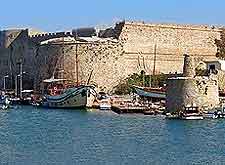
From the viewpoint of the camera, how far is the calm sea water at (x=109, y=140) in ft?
68.7

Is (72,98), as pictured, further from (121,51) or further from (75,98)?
(121,51)

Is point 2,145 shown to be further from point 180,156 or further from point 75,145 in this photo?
point 180,156

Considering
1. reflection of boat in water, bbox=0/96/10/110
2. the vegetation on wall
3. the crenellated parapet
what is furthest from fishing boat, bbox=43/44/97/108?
the crenellated parapet

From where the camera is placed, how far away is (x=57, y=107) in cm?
4381

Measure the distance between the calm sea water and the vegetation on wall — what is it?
11.9 meters

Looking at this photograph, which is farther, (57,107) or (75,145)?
(57,107)

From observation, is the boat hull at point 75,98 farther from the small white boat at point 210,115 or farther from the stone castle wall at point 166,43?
the small white boat at point 210,115

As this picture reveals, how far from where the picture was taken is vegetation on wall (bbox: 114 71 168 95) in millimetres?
47591

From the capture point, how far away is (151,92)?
42.2m

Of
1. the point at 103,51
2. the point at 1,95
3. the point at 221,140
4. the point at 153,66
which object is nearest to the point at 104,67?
the point at 103,51

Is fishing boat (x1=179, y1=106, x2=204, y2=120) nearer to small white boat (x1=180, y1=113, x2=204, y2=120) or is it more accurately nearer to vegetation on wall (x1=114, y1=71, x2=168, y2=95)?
small white boat (x1=180, y1=113, x2=204, y2=120)

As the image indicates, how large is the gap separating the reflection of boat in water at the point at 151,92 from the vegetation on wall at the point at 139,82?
363cm

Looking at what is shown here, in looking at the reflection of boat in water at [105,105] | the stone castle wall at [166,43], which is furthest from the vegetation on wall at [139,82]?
the reflection of boat in water at [105,105]

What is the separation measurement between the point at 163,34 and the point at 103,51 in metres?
5.34
